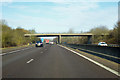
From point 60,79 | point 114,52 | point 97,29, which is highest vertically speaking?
point 97,29

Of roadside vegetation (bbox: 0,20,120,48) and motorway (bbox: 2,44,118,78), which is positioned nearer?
motorway (bbox: 2,44,118,78)

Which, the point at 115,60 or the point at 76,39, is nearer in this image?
the point at 115,60

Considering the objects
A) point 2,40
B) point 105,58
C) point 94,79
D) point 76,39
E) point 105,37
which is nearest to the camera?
point 94,79

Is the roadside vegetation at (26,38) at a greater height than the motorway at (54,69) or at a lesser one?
greater

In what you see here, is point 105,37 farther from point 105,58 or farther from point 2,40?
point 105,58

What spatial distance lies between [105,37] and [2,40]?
5340 centimetres

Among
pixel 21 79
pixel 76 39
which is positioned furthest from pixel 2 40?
pixel 76 39

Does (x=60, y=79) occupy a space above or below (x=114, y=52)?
below

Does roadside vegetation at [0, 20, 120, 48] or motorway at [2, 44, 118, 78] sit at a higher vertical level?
roadside vegetation at [0, 20, 120, 48]

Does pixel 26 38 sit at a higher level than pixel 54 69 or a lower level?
higher

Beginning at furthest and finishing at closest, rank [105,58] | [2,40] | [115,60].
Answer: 1. [2,40]
2. [105,58]
3. [115,60]

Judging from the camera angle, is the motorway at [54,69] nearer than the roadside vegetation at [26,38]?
Yes

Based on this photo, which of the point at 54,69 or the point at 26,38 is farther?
the point at 26,38

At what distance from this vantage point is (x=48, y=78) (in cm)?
705
